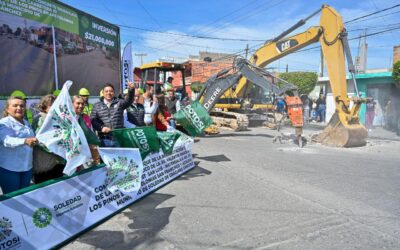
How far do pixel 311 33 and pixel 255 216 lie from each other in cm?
984

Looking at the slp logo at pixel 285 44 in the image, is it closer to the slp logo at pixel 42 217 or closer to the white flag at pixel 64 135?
the white flag at pixel 64 135

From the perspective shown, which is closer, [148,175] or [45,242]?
[45,242]

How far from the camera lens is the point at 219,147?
10.3 metres

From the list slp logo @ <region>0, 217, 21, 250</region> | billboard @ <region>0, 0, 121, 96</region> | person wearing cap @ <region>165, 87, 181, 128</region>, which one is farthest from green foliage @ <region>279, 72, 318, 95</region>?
slp logo @ <region>0, 217, 21, 250</region>

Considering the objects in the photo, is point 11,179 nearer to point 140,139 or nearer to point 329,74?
point 140,139

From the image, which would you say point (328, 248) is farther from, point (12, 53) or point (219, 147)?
point (219, 147)

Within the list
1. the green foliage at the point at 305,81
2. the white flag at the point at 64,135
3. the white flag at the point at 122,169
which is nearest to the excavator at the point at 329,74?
the white flag at the point at 122,169

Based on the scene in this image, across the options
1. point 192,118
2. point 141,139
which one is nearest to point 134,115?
point 141,139

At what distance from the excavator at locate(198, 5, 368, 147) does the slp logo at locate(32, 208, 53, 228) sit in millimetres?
8320

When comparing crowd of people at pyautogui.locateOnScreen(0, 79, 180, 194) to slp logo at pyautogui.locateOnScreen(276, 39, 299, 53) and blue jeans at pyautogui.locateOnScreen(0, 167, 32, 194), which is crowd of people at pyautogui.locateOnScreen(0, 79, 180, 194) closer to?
blue jeans at pyautogui.locateOnScreen(0, 167, 32, 194)

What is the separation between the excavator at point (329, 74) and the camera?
10359 mm

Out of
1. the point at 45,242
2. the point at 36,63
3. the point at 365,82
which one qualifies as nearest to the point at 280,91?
the point at 36,63

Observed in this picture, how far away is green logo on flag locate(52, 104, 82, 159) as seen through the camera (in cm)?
343

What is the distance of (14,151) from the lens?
3.49m
